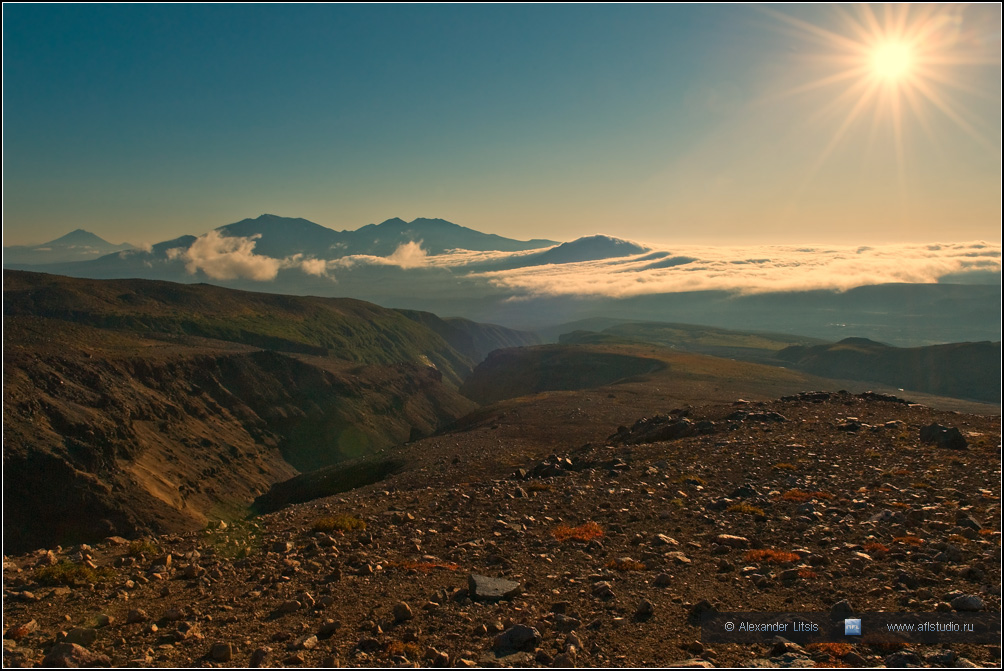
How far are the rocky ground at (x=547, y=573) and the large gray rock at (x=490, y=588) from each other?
4cm

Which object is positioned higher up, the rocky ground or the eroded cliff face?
the rocky ground

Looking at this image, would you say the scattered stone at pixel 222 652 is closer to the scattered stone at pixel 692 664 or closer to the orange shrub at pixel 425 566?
the orange shrub at pixel 425 566

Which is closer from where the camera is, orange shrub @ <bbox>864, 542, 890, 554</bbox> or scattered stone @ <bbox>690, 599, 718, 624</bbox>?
scattered stone @ <bbox>690, 599, 718, 624</bbox>

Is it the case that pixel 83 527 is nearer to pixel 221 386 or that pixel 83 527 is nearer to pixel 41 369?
pixel 41 369

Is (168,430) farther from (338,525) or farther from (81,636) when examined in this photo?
(81,636)

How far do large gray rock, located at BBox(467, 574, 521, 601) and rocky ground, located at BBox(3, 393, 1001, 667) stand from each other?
4 centimetres

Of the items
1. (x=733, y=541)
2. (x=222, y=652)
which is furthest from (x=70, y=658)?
(x=733, y=541)

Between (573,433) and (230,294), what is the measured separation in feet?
507

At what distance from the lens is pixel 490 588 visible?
9.61m

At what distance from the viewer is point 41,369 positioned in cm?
5894

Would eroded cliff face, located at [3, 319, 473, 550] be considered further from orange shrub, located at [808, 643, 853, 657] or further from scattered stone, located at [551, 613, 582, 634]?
orange shrub, located at [808, 643, 853, 657]

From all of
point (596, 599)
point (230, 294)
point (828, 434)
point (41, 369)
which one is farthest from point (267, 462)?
point (230, 294)

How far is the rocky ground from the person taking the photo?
778 centimetres

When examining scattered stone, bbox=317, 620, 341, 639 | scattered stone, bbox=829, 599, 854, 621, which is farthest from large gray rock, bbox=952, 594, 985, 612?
scattered stone, bbox=317, 620, 341, 639
